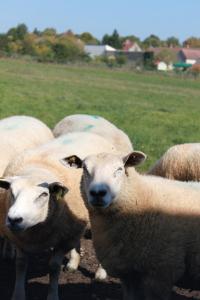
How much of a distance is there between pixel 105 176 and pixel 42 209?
83cm

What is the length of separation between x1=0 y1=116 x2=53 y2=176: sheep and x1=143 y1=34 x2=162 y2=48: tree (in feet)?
547

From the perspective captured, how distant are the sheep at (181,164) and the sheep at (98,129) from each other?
3.11 feet

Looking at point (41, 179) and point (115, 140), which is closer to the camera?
point (41, 179)

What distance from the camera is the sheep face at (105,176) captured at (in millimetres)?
4301

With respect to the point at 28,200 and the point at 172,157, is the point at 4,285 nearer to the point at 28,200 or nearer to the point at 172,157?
the point at 28,200

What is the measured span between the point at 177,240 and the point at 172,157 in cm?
247

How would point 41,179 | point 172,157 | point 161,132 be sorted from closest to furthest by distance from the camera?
1. point 41,179
2. point 172,157
3. point 161,132

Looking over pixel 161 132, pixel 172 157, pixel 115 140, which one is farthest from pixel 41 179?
pixel 161 132

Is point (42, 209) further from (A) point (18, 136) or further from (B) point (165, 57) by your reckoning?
(B) point (165, 57)

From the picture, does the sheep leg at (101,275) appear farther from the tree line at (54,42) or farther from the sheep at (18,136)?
the tree line at (54,42)

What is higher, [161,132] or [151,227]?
[151,227]

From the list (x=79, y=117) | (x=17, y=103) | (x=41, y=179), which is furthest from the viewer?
(x=17, y=103)

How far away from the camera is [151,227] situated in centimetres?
466

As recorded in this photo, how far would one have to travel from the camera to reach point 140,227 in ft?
15.4
